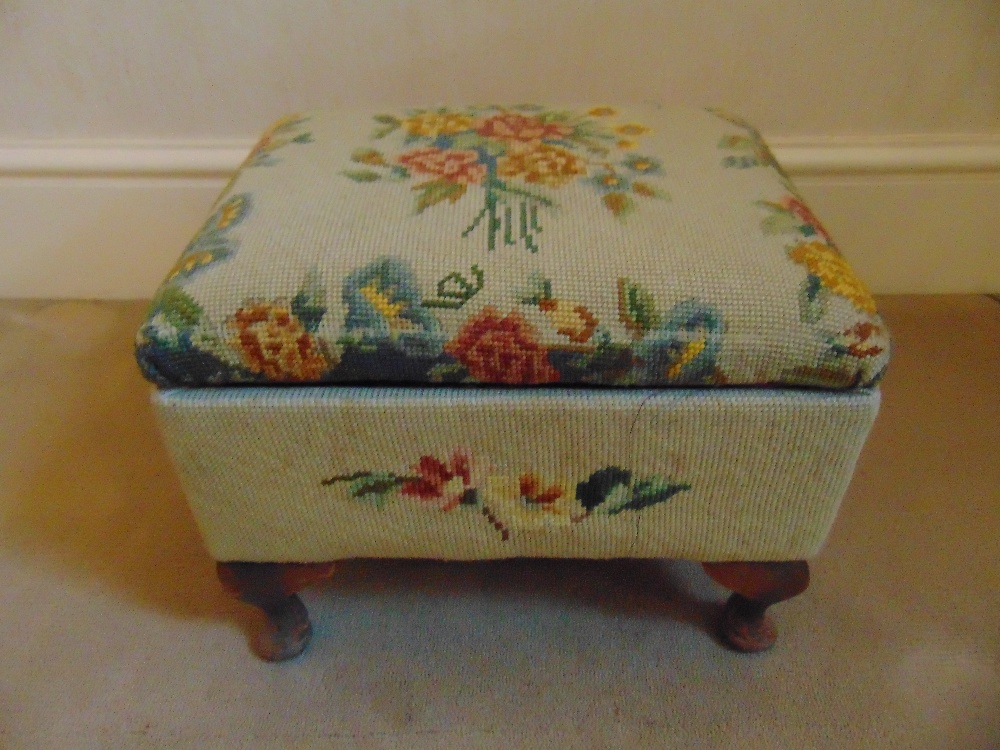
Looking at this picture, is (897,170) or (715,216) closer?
(715,216)

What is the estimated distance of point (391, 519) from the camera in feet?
1.76

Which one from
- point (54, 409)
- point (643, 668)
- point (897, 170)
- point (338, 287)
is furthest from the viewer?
point (897, 170)

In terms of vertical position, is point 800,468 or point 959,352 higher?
point 800,468

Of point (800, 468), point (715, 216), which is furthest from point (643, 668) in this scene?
point (715, 216)

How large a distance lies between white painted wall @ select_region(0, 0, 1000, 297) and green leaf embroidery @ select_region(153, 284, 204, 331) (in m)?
0.61

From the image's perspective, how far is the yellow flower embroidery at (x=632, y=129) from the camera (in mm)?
654

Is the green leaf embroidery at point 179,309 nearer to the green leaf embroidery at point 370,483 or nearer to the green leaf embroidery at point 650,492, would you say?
the green leaf embroidery at point 370,483

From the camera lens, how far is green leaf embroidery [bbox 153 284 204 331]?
46 centimetres

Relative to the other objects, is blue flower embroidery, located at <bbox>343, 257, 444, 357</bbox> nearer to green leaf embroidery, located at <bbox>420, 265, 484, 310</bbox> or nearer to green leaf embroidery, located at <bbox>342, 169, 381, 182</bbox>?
green leaf embroidery, located at <bbox>420, 265, 484, 310</bbox>

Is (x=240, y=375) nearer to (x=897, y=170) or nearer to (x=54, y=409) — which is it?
(x=54, y=409)

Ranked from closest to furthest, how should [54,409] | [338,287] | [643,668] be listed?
1. [338,287]
2. [643,668]
3. [54,409]

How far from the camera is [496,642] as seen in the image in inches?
25.7

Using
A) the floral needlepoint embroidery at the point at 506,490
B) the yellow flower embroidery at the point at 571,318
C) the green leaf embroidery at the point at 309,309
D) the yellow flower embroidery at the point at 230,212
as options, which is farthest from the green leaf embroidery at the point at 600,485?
the yellow flower embroidery at the point at 230,212

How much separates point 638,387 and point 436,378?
0.13 meters
